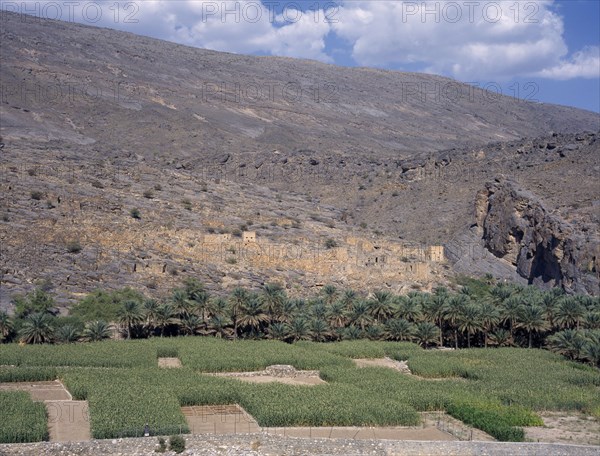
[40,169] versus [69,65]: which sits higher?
[69,65]

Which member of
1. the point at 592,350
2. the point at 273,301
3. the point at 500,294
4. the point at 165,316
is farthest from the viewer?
the point at 500,294

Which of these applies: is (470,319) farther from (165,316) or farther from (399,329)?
(165,316)

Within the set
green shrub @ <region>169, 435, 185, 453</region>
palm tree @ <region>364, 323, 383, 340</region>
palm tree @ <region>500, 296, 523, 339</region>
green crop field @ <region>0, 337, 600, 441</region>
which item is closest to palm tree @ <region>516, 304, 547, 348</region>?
palm tree @ <region>500, 296, 523, 339</region>

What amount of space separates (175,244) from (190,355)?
18.0m

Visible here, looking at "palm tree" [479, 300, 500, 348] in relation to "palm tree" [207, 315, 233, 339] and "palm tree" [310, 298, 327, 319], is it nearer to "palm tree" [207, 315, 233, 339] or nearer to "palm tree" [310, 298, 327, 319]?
"palm tree" [310, 298, 327, 319]

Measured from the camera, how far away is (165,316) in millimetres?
43719

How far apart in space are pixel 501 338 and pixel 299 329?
36.0ft

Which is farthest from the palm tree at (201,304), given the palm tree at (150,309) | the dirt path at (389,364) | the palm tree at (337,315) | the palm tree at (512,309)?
the palm tree at (512,309)

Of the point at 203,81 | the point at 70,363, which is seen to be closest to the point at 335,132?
the point at 203,81

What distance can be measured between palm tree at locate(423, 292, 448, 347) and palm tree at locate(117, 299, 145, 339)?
50.0 feet

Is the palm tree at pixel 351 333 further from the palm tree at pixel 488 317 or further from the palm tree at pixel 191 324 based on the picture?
the palm tree at pixel 191 324

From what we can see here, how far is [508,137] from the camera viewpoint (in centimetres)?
14350

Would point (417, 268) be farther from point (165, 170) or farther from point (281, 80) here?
point (281, 80)

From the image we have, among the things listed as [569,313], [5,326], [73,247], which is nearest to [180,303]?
[5,326]
